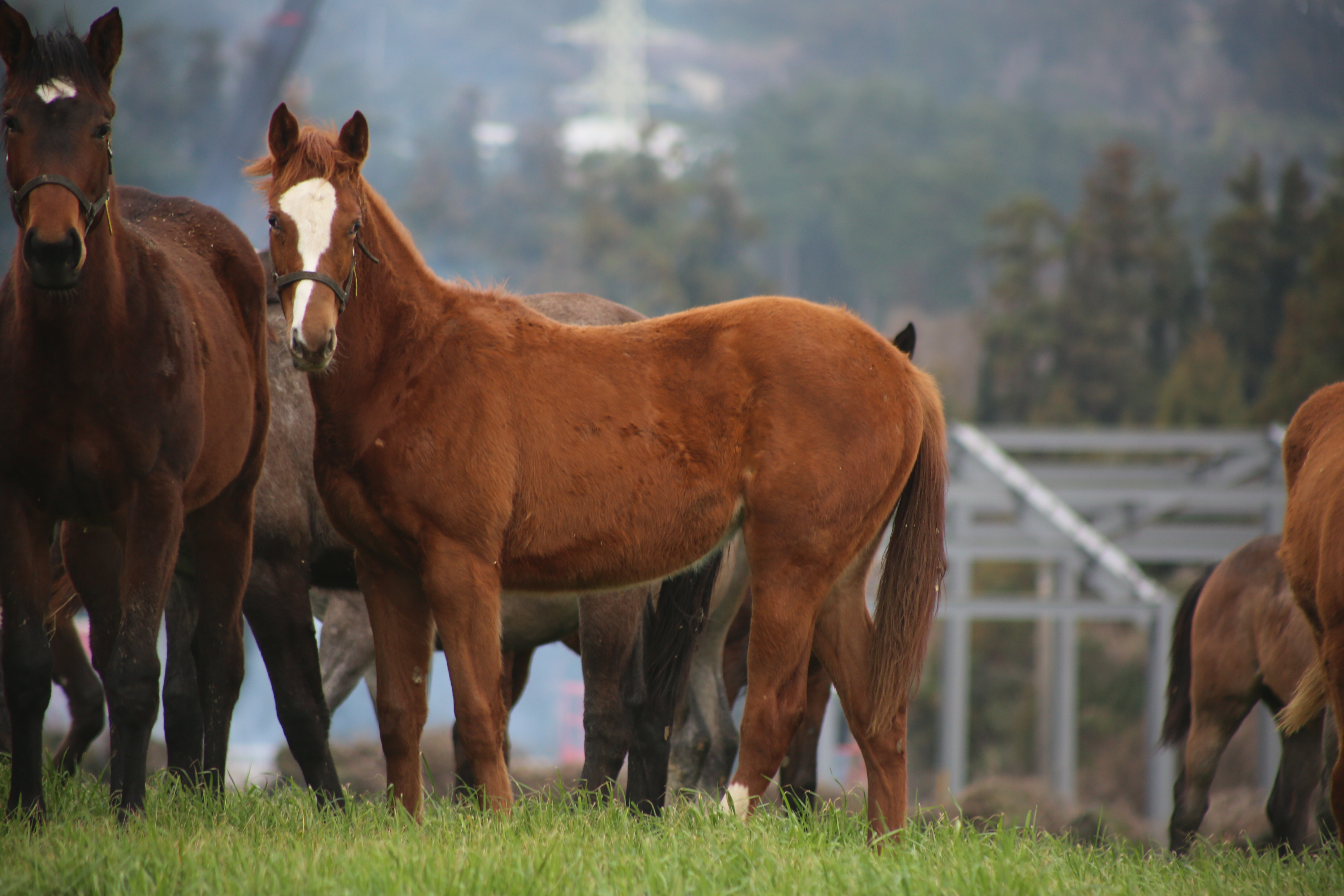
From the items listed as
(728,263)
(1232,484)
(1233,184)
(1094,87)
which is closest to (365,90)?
(728,263)

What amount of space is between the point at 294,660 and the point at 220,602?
1.43ft

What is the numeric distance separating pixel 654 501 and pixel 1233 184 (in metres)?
36.1

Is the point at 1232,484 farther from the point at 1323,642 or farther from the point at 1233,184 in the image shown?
the point at 1233,184

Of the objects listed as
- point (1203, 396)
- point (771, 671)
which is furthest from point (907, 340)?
point (1203, 396)

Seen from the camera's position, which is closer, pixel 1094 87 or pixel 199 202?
pixel 199 202

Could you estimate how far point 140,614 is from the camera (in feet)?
13.0

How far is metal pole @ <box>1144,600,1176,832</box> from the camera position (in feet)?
37.8

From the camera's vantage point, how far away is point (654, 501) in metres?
4.23

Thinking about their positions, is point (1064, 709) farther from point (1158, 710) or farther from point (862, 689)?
point (862, 689)

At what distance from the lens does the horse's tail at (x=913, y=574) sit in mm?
4398

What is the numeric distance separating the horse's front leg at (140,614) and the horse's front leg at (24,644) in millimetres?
217

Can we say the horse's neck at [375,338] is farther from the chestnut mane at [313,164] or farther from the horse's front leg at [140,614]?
the horse's front leg at [140,614]

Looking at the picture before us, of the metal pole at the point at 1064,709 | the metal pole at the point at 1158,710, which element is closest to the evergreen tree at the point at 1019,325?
the metal pole at the point at 1064,709

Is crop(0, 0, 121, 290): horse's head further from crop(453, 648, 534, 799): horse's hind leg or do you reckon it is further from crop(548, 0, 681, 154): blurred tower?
crop(548, 0, 681, 154): blurred tower
